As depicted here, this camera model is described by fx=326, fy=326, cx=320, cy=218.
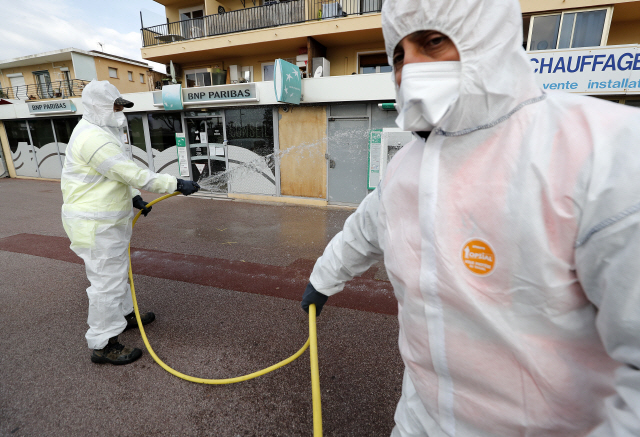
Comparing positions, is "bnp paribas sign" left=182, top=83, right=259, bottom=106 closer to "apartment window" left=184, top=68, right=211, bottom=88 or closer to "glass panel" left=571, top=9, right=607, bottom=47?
"apartment window" left=184, top=68, right=211, bottom=88

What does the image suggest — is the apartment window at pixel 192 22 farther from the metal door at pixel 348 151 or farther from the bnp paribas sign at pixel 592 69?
the bnp paribas sign at pixel 592 69

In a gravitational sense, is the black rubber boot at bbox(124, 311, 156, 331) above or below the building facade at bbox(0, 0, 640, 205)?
below

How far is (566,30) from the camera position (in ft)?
26.2

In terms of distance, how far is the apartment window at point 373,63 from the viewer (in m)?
11.0

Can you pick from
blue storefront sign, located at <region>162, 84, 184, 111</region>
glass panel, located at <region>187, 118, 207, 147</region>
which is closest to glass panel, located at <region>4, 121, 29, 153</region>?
blue storefront sign, located at <region>162, 84, 184, 111</region>

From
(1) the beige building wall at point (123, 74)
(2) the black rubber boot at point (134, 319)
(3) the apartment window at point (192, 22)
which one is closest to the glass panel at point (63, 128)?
(3) the apartment window at point (192, 22)

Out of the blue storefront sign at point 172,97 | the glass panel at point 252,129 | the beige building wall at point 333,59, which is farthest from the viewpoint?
the beige building wall at point 333,59

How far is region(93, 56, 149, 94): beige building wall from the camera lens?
21438mm

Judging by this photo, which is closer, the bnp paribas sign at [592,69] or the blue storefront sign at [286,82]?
the bnp paribas sign at [592,69]

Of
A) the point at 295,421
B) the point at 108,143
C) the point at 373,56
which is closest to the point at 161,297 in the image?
the point at 108,143

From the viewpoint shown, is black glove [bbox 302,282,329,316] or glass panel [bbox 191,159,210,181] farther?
glass panel [bbox 191,159,210,181]

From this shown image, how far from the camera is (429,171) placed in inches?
37.8

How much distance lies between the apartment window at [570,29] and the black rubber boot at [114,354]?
34.0ft

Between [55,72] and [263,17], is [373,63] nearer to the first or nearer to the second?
[263,17]
